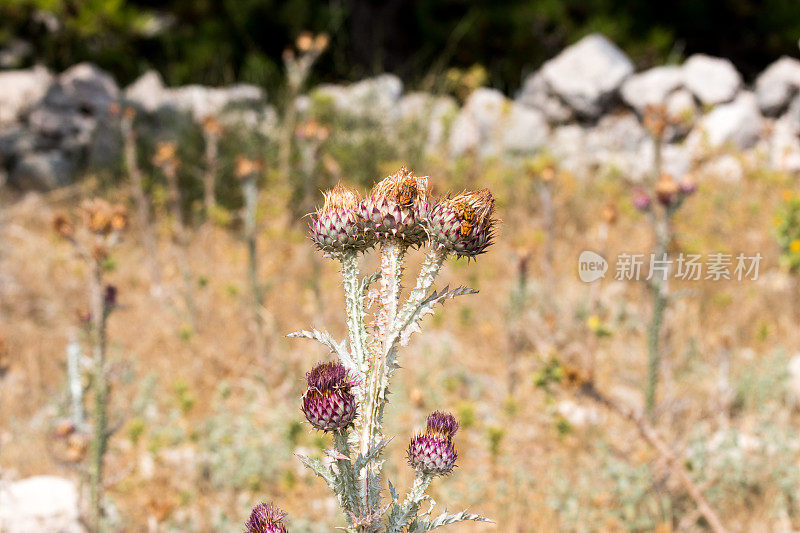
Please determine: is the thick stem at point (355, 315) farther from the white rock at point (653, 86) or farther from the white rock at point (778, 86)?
the white rock at point (778, 86)

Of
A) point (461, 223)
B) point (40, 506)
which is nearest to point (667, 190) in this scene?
point (461, 223)

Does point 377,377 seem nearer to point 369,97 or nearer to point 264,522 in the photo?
point 264,522

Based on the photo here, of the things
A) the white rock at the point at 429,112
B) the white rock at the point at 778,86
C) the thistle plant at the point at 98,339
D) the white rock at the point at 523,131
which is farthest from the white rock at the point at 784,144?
the thistle plant at the point at 98,339

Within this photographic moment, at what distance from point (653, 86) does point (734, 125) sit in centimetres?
89

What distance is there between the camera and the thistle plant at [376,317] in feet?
3.29

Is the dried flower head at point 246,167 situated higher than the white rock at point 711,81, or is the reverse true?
the white rock at point 711,81

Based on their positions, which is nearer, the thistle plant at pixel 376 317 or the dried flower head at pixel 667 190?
the thistle plant at pixel 376 317

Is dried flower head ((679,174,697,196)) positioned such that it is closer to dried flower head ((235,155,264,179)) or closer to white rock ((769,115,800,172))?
dried flower head ((235,155,264,179))

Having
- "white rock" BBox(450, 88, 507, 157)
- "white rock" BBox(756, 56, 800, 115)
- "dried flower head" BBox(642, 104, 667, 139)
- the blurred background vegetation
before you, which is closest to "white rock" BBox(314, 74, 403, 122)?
the blurred background vegetation

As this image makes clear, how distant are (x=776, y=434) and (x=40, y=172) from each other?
6.36 metres

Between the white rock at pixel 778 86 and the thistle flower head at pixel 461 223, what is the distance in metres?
7.46

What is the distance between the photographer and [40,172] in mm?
6598

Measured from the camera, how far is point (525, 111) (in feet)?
24.8

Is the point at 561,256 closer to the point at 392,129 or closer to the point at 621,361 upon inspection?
the point at 621,361
